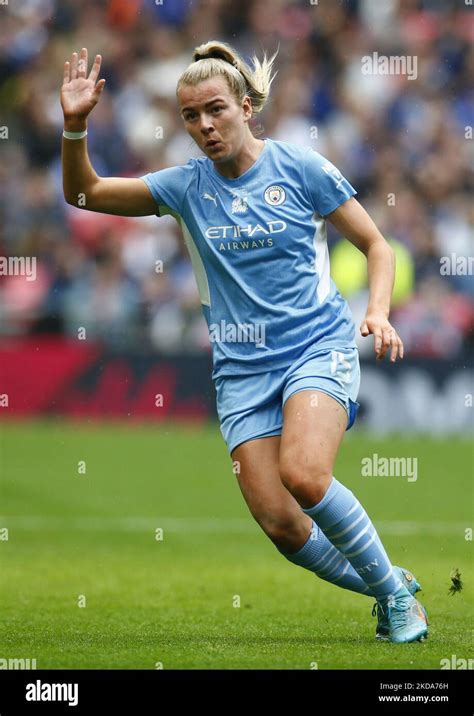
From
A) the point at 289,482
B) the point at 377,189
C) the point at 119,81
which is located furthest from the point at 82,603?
the point at 119,81

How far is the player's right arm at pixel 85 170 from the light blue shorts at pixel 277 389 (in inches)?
35.9

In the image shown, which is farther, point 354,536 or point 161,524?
point 161,524

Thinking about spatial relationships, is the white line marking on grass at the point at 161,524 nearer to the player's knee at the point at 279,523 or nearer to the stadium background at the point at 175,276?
the stadium background at the point at 175,276

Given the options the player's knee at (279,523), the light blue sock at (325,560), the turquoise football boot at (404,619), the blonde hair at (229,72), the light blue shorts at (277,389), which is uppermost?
the blonde hair at (229,72)

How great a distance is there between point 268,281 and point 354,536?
1174 mm

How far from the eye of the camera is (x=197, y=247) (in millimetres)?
6445

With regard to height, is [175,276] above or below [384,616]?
above

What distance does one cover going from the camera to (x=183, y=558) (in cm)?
1001

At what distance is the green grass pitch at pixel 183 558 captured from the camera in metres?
6.09

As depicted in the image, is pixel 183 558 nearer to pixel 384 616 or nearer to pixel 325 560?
pixel 325 560

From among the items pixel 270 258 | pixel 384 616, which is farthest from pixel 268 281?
pixel 384 616

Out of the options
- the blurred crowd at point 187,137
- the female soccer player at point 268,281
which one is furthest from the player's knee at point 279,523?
the blurred crowd at point 187,137

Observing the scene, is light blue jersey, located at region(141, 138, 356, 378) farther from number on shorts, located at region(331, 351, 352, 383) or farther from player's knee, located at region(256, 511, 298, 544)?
player's knee, located at region(256, 511, 298, 544)

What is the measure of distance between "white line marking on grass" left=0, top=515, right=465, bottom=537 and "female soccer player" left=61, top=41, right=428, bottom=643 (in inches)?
182
